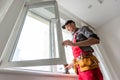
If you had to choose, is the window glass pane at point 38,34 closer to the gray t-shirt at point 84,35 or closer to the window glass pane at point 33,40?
the window glass pane at point 33,40

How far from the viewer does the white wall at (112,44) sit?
225 cm

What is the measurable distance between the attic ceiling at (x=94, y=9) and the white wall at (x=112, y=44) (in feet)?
0.47

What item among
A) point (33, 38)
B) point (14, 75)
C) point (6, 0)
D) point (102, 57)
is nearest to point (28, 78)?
point (14, 75)

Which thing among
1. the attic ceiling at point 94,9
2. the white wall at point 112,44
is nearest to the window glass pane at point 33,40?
the attic ceiling at point 94,9

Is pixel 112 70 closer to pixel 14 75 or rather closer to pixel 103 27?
pixel 103 27

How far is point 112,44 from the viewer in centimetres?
247

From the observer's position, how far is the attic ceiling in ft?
6.86

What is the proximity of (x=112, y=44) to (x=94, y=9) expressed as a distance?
2.64 ft

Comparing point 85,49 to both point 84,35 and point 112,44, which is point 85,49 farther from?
point 112,44

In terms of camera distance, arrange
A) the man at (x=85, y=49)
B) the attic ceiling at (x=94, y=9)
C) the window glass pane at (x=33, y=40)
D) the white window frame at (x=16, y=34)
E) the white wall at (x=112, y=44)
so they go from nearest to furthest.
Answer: the white window frame at (x=16, y=34), the man at (x=85, y=49), the window glass pane at (x=33, y=40), the attic ceiling at (x=94, y=9), the white wall at (x=112, y=44)

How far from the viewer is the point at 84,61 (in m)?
1.29

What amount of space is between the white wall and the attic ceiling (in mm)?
144

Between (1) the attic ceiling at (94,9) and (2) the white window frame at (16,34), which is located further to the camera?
(1) the attic ceiling at (94,9)

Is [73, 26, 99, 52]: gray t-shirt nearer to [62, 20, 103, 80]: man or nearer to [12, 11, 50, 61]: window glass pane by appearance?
[62, 20, 103, 80]: man
